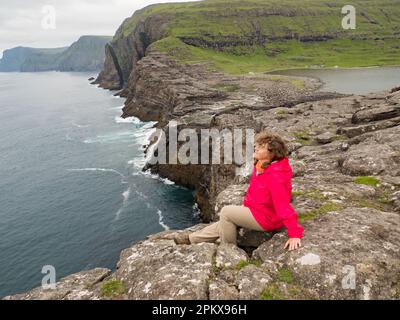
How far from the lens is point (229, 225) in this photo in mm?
11977

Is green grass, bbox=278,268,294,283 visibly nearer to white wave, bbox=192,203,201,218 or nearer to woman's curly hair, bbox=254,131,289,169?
woman's curly hair, bbox=254,131,289,169

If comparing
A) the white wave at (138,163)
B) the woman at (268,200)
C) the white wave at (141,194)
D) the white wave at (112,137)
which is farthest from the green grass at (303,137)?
the white wave at (112,137)

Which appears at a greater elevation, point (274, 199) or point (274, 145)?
point (274, 145)

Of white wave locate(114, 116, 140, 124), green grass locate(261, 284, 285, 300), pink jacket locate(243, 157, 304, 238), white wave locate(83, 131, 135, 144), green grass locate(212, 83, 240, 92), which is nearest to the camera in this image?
green grass locate(261, 284, 285, 300)

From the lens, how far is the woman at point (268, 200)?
34.3 feet

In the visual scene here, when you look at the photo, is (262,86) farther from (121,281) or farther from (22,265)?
(121,281)

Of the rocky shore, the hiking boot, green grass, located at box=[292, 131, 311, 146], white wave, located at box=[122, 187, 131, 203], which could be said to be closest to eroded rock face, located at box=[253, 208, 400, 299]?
the rocky shore

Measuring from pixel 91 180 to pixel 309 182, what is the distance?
2521 inches

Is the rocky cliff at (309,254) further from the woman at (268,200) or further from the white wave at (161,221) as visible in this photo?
the white wave at (161,221)

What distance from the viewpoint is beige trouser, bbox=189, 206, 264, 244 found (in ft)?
37.7

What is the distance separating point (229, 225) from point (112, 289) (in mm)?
4514

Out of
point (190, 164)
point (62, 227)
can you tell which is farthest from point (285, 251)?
point (190, 164)

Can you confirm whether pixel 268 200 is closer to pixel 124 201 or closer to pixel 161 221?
pixel 161 221

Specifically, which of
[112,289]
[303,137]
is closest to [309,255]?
[112,289]
